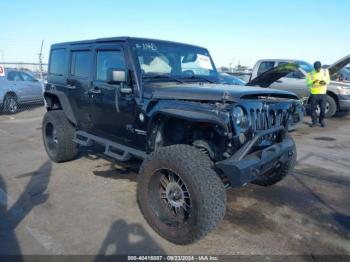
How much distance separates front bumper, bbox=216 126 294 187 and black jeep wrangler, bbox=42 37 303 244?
0.01 m

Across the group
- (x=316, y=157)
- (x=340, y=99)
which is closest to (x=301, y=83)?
(x=340, y=99)

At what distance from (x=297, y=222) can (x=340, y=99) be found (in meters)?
8.54

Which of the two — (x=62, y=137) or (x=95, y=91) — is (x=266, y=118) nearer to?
(x=95, y=91)

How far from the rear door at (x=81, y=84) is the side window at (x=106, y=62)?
20cm

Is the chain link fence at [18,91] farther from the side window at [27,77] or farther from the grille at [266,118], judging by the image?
the grille at [266,118]

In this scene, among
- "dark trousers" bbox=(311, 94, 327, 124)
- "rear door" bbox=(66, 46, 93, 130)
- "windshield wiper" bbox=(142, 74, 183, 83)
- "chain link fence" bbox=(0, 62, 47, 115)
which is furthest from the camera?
"chain link fence" bbox=(0, 62, 47, 115)

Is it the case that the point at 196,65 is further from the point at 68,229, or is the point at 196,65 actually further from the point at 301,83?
the point at 301,83

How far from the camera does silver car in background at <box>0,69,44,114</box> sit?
492 inches

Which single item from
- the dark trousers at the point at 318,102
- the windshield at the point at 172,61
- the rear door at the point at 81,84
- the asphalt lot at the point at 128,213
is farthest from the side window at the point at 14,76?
the dark trousers at the point at 318,102

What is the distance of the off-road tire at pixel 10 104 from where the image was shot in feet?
41.3

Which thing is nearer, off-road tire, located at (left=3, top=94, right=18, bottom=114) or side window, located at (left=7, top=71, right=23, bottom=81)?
off-road tire, located at (left=3, top=94, right=18, bottom=114)

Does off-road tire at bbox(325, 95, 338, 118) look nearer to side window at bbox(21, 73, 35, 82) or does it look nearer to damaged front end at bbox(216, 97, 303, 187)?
damaged front end at bbox(216, 97, 303, 187)

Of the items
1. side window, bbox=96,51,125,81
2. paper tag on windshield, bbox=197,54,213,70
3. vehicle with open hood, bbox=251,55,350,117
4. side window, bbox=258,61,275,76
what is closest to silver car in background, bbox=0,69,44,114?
vehicle with open hood, bbox=251,55,350,117

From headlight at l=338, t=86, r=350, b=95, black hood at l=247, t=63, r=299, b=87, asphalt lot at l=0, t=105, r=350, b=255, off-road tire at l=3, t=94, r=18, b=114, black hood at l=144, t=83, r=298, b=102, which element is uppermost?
black hood at l=247, t=63, r=299, b=87
